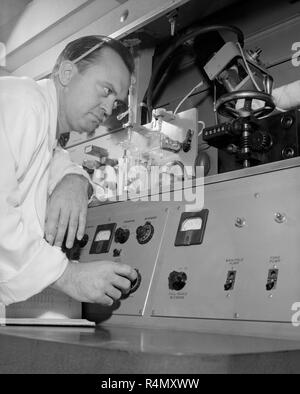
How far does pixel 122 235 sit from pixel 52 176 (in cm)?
33

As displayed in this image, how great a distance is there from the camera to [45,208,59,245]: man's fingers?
1.35 m

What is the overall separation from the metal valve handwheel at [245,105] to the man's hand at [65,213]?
0.51 meters

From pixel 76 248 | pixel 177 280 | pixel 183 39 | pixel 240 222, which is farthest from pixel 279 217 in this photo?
pixel 183 39

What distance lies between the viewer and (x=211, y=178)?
50.1 inches

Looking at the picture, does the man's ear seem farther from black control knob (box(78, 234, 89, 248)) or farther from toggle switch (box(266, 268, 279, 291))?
toggle switch (box(266, 268, 279, 291))

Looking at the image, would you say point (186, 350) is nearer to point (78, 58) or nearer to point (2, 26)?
point (78, 58)

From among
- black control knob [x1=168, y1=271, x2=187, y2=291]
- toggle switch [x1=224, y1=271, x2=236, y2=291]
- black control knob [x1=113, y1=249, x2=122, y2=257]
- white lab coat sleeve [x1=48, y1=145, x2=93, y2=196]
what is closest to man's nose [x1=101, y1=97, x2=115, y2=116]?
white lab coat sleeve [x1=48, y1=145, x2=93, y2=196]

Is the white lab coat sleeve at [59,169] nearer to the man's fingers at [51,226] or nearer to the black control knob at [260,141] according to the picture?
the man's fingers at [51,226]

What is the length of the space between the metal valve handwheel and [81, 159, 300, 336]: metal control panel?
266 mm

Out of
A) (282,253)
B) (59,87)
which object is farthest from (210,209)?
(59,87)

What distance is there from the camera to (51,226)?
1354 mm

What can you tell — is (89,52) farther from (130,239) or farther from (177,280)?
(177,280)
